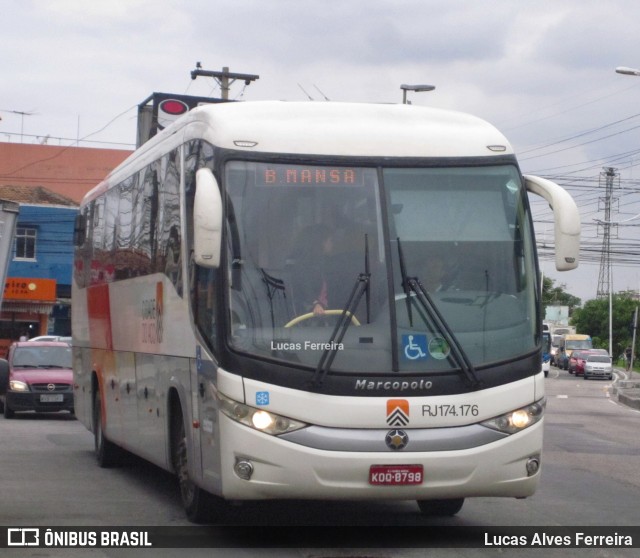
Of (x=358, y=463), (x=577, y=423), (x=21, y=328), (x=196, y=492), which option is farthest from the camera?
(x=21, y=328)

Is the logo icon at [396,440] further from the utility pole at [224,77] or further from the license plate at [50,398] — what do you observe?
the utility pole at [224,77]

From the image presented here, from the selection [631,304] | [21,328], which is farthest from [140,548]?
[631,304]

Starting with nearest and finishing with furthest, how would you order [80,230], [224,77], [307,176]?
[307,176] → [80,230] → [224,77]

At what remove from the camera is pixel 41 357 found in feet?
86.3

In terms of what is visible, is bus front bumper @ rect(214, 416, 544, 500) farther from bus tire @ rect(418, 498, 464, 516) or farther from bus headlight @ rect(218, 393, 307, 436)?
bus tire @ rect(418, 498, 464, 516)

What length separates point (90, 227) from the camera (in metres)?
16.5

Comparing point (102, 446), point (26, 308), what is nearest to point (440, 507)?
point (102, 446)

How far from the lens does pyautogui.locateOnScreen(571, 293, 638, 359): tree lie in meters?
111

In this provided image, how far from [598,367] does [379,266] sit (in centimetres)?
6372

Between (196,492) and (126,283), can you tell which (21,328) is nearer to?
(126,283)

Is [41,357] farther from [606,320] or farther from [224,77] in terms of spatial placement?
[606,320]

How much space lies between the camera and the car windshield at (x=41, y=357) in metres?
26.1

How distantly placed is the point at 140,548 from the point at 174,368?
1998 mm

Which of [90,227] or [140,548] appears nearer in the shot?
[140,548]
